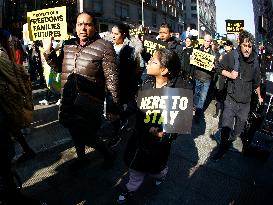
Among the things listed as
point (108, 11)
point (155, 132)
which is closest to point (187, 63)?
point (155, 132)

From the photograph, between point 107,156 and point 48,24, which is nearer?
point 107,156

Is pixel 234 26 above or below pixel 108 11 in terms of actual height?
below

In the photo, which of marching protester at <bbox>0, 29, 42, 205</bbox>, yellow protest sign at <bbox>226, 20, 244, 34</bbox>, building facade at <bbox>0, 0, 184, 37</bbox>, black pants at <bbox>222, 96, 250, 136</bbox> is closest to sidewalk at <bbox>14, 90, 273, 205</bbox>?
black pants at <bbox>222, 96, 250, 136</bbox>

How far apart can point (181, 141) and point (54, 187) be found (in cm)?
267

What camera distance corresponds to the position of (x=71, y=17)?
32.7 m

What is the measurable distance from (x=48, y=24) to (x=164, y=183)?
9.31 feet

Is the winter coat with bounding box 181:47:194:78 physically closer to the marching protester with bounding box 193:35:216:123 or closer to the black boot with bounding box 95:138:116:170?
the marching protester with bounding box 193:35:216:123

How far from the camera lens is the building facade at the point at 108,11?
1141 inches

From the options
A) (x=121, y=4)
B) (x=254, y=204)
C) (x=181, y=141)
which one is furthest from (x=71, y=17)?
(x=254, y=204)

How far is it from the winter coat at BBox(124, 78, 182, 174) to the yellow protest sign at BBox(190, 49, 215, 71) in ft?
13.1

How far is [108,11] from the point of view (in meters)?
38.3

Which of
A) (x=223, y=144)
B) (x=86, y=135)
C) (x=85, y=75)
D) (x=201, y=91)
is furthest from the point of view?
(x=201, y=91)

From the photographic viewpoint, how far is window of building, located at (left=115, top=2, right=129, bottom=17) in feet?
133

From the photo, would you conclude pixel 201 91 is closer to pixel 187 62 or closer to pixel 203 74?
pixel 203 74
